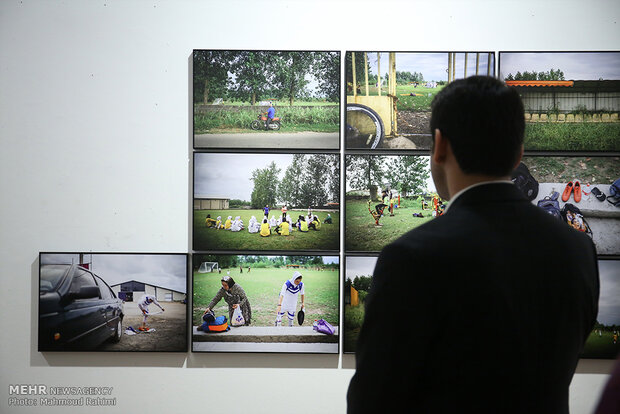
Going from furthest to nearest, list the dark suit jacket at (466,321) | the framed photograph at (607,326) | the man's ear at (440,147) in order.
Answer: the framed photograph at (607,326)
the man's ear at (440,147)
the dark suit jacket at (466,321)

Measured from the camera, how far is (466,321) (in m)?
0.67

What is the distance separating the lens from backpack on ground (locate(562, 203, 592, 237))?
2.01 meters

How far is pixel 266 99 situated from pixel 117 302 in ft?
3.44

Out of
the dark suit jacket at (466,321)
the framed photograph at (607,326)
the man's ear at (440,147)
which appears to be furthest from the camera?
the framed photograph at (607,326)

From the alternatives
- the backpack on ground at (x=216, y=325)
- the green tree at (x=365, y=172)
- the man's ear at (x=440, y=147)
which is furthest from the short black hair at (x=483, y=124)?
the backpack on ground at (x=216, y=325)

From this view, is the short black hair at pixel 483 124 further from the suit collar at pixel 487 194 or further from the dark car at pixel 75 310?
the dark car at pixel 75 310

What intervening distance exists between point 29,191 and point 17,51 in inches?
23.5

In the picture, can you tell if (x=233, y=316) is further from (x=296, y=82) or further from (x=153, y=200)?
(x=296, y=82)

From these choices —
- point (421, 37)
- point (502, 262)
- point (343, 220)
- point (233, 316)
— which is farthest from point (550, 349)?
point (421, 37)

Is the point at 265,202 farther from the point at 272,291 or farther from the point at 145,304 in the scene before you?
the point at 145,304

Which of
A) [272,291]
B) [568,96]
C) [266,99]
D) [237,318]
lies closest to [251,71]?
[266,99]

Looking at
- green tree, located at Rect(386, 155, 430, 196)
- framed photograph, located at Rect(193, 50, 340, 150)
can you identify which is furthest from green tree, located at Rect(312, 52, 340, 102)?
green tree, located at Rect(386, 155, 430, 196)

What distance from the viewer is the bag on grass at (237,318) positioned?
79.9 inches

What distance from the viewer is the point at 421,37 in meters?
2.08
